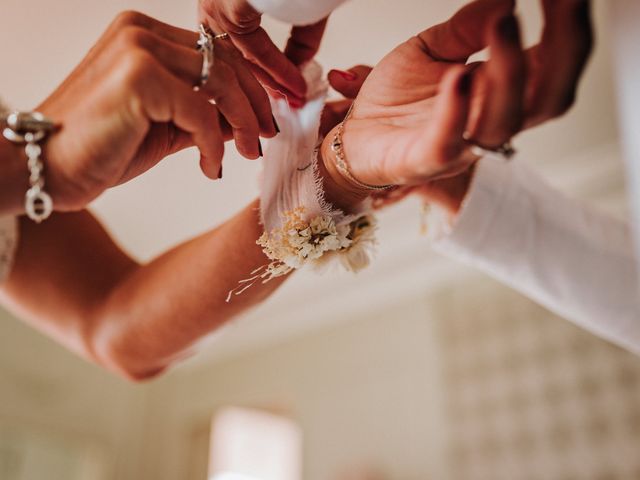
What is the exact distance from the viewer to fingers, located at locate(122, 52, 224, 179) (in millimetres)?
439

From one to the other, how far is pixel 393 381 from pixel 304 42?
297cm

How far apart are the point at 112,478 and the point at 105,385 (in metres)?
0.60

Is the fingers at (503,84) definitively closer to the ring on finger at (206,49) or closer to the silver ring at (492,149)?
the silver ring at (492,149)

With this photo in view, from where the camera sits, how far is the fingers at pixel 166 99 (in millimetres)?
439

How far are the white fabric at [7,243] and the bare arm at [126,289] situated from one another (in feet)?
0.07

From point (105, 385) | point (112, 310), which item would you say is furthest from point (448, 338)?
point (112, 310)

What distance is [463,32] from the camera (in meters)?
0.47

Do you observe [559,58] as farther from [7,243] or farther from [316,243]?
[7,243]

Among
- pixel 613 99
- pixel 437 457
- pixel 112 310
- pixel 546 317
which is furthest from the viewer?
pixel 437 457

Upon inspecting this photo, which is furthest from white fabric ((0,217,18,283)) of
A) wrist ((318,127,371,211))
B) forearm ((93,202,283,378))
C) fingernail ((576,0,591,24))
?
fingernail ((576,0,591,24))

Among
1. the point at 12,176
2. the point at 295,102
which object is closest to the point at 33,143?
the point at 12,176

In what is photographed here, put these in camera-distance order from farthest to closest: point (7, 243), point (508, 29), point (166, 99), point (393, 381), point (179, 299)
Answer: point (393, 381)
point (7, 243)
point (179, 299)
point (166, 99)
point (508, 29)

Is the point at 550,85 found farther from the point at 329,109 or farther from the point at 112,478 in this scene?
the point at 112,478

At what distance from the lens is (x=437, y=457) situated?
312 centimetres
